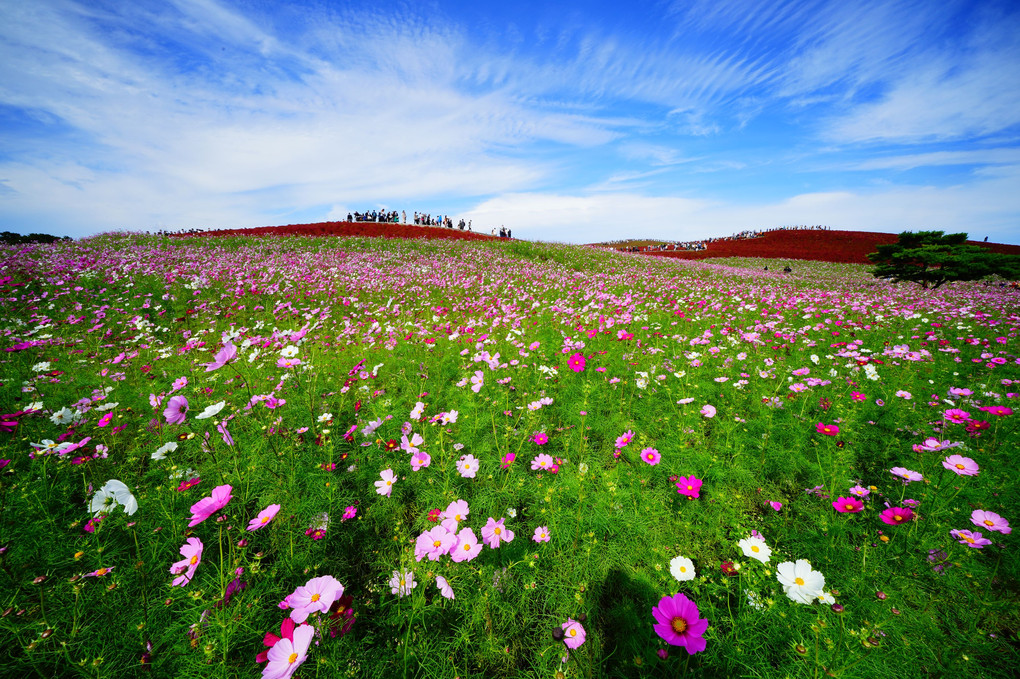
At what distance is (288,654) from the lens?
1.04 meters

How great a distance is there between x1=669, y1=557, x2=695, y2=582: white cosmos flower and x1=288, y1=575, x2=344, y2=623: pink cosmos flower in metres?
1.26

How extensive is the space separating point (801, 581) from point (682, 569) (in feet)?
1.29

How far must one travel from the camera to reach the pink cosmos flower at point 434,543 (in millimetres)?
1297

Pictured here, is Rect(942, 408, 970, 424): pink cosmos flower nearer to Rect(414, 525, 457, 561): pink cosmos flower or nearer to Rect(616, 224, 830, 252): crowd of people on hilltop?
Rect(414, 525, 457, 561): pink cosmos flower

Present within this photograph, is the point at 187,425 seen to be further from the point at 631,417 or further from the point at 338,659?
the point at 631,417

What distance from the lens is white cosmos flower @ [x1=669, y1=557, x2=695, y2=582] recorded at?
4.52 feet

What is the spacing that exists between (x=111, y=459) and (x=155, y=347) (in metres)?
2.66

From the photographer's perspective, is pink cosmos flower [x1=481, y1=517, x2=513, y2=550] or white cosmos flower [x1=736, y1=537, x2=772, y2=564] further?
pink cosmos flower [x1=481, y1=517, x2=513, y2=550]

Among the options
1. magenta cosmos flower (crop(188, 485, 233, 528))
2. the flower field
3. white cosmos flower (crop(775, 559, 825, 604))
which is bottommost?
the flower field

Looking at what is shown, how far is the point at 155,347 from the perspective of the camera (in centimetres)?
416

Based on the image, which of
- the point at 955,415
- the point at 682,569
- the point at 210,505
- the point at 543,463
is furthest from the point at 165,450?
the point at 955,415

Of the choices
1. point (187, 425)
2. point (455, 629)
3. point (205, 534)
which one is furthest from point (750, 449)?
point (187, 425)

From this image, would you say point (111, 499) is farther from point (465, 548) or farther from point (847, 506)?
point (847, 506)

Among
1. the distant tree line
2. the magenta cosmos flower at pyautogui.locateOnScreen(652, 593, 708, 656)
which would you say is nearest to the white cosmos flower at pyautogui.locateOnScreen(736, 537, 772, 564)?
the magenta cosmos flower at pyautogui.locateOnScreen(652, 593, 708, 656)
